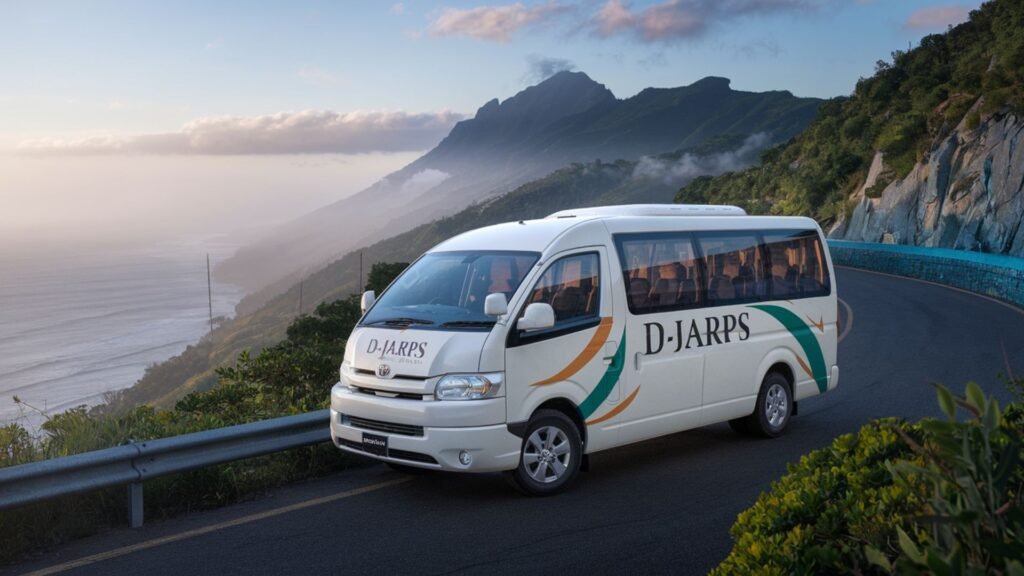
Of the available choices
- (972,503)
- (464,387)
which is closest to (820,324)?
(464,387)

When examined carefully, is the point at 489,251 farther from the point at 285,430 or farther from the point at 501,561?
the point at 501,561

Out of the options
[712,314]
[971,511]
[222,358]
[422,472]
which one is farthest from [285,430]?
[222,358]

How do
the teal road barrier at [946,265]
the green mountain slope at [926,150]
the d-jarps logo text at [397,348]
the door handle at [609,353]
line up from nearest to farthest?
the d-jarps logo text at [397,348] → the door handle at [609,353] → the teal road barrier at [946,265] → the green mountain slope at [926,150]

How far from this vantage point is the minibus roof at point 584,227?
895 cm

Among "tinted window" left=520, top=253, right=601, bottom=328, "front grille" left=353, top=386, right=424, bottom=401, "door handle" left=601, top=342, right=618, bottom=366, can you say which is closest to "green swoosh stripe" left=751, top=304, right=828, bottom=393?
"door handle" left=601, top=342, right=618, bottom=366

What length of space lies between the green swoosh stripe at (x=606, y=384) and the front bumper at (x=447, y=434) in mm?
845

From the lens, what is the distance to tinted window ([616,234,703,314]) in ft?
30.3

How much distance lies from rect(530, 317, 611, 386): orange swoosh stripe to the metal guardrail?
7.33 ft

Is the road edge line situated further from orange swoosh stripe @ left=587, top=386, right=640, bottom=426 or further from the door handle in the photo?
the door handle

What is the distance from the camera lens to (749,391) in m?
10.4

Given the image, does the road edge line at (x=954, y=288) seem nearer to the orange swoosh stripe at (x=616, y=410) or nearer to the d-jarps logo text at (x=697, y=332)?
the d-jarps logo text at (x=697, y=332)

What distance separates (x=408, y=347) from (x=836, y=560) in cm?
528

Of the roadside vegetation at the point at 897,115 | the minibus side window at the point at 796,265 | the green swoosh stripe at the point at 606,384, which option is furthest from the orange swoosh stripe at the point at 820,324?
the roadside vegetation at the point at 897,115

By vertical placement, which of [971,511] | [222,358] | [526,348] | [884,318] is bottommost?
[222,358]
